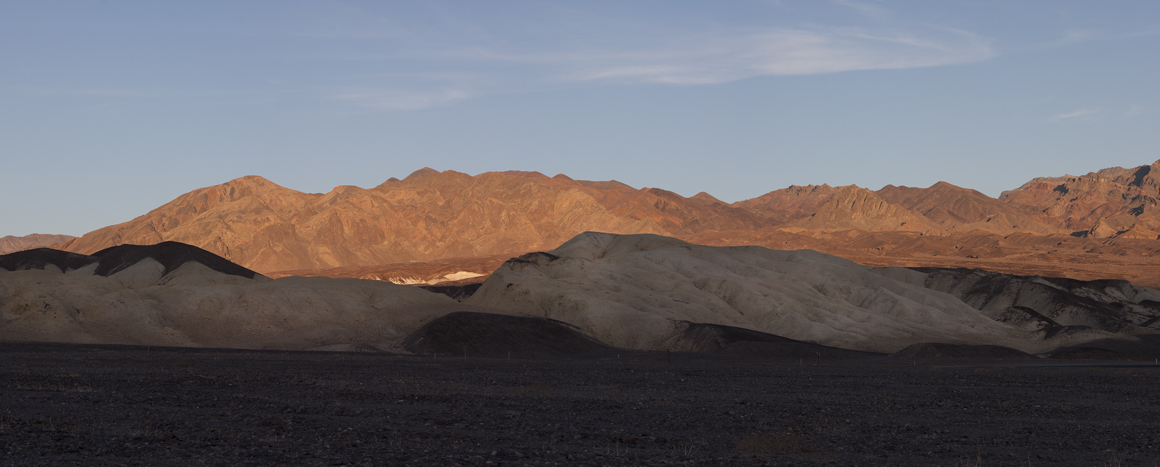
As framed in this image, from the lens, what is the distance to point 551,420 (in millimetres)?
21812

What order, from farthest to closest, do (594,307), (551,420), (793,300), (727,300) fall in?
(727,300), (793,300), (594,307), (551,420)

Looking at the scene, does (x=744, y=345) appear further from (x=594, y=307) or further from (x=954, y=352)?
(x=594, y=307)

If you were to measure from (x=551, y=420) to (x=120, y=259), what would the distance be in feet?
341

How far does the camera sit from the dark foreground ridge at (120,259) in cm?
10694

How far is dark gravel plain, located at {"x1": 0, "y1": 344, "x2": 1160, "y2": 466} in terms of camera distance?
15742 millimetres

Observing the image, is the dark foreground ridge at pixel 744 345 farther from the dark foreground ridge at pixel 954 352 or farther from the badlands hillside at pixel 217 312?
the badlands hillside at pixel 217 312

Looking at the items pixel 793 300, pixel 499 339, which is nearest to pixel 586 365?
pixel 499 339

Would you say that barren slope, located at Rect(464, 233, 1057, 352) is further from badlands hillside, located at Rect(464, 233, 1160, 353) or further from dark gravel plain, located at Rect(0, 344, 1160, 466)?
dark gravel plain, located at Rect(0, 344, 1160, 466)

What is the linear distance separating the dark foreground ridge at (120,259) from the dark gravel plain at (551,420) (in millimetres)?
71327

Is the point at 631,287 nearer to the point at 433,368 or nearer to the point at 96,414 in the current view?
the point at 433,368

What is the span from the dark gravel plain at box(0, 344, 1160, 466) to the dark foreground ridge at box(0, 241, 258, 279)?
71.3 m

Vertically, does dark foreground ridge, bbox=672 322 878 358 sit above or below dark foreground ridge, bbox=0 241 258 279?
below

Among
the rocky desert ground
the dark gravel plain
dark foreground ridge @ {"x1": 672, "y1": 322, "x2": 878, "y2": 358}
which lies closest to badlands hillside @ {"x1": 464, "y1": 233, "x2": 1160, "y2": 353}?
the rocky desert ground

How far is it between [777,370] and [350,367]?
890 inches
